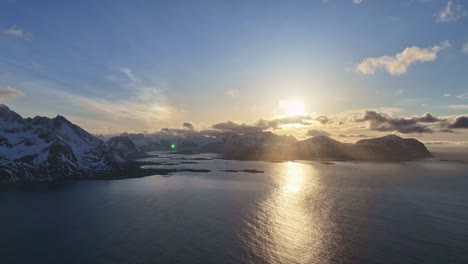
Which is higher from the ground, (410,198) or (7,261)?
(410,198)

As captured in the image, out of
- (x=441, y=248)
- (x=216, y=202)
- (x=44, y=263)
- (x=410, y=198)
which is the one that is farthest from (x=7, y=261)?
(x=410, y=198)

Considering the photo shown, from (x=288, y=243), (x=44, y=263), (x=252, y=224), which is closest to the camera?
(x=44, y=263)

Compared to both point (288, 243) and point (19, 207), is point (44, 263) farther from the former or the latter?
point (19, 207)

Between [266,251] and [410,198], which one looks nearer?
[266,251]

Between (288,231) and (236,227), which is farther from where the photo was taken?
(236,227)
